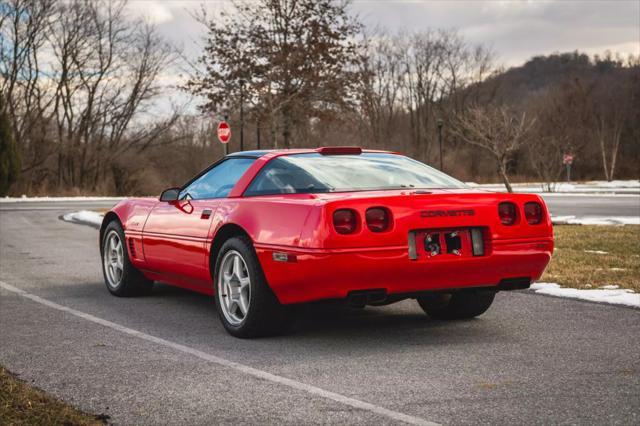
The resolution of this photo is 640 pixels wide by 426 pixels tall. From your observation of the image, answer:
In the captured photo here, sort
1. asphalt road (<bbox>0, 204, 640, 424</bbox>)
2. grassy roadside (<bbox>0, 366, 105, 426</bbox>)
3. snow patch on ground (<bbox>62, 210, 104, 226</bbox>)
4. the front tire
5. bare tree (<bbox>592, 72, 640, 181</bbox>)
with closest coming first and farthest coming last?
grassy roadside (<bbox>0, 366, 105, 426</bbox>) → asphalt road (<bbox>0, 204, 640, 424</bbox>) → the front tire → snow patch on ground (<bbox>62, 210, 104, 226</bbox>) → bare tree (<bbox>592, 72, 640, 181</bbox>)

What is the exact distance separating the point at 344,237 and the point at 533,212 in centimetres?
155

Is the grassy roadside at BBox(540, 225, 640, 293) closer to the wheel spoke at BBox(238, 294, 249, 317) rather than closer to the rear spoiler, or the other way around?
the rear spoiler

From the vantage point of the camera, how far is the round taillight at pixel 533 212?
5.82 m

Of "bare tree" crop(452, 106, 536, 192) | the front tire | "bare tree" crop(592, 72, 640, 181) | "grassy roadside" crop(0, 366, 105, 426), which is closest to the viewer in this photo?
"grassy roadside" crop(0, 366, 105, 426)

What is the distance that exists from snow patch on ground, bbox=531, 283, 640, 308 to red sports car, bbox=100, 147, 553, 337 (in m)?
1.39

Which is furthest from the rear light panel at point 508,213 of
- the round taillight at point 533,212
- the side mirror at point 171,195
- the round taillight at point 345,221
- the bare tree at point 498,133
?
the bare tree at point 498,133

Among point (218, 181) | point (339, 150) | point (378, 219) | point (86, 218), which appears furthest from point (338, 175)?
point (86, 218)

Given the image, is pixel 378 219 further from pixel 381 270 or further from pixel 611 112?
pixel 611 112

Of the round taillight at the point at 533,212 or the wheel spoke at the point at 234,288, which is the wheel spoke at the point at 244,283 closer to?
the wheel spoke at the point at 234,288

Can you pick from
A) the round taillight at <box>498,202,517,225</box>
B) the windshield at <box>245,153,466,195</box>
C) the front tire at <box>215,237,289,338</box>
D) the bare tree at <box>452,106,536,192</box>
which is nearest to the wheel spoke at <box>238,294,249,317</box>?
the front tire at <box>215,237,289,338</box>

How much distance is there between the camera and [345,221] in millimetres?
5188

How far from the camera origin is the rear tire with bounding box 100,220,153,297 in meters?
7.86

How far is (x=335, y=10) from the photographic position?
1198 inches

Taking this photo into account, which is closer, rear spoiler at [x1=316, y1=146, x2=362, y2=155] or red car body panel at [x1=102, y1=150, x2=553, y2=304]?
red car body panel at [x1=102, y1=150, x2=553, y2=304]
